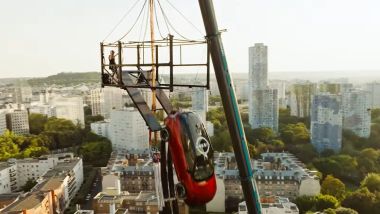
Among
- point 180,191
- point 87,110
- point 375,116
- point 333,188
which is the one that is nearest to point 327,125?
point 333,188

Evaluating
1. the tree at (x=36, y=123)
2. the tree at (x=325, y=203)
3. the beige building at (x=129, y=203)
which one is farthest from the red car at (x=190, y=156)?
the tree at (x=36, y=123)

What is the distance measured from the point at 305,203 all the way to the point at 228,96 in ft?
26.2

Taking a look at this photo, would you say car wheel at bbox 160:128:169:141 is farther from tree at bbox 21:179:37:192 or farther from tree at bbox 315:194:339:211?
tree at bbox 21:179:37:192

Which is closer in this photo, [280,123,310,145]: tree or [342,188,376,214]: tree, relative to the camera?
[342,188,376,214]: tree

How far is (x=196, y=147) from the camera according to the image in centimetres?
184

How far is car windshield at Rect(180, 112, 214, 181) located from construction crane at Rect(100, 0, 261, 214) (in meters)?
0.02

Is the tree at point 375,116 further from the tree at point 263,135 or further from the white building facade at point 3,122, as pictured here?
the white building facade at point 3,122

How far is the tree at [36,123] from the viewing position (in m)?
20.0

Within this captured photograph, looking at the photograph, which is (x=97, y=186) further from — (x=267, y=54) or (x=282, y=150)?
(x=267, y=54)

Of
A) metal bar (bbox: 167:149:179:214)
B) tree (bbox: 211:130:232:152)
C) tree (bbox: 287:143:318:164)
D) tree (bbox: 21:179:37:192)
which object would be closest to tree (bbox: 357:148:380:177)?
tree (bbox: 287:143:318:164)

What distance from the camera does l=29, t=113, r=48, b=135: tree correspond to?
1998 cm

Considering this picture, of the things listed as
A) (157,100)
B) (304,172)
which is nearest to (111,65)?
(157,100)

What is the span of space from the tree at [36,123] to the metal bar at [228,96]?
63.0ft

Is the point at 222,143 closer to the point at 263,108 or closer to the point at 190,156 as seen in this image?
the point at 263,108
